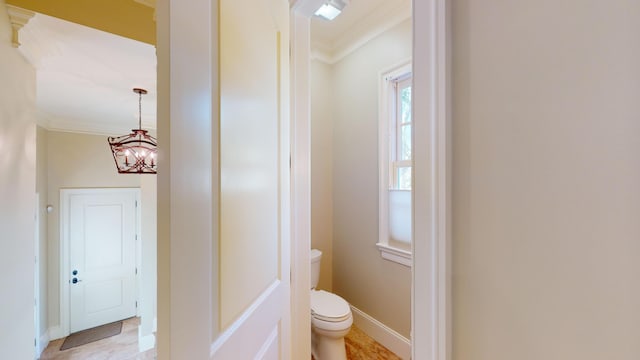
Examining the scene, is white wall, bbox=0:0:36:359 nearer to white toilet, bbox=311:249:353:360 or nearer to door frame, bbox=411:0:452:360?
white toilet, bbox=311:249:353:360

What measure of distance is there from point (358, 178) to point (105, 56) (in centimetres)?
215

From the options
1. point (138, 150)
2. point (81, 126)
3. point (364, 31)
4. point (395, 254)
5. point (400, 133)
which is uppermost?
point (364, 31)

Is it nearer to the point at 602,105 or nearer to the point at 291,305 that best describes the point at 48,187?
the point at 291,305

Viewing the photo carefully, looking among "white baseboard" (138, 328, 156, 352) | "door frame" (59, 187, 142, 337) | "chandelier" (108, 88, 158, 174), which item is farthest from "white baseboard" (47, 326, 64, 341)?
"chandelier" (108, 88, 158, 174)

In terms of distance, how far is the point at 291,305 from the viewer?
49.9 inches

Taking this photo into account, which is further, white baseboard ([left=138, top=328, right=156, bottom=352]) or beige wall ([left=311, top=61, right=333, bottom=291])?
white baseboard ([left=138, top=328, right=156, bottom=352])

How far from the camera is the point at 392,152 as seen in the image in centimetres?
219

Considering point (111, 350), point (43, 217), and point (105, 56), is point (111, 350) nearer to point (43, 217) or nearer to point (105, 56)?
point (43, 217)

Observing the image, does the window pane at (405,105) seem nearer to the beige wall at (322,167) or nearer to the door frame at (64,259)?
the beige wall at (322,167)

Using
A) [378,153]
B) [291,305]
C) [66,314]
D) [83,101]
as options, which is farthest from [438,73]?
[66,314]

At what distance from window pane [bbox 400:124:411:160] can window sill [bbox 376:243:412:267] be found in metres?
0.76

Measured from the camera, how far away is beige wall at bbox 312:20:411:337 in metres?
2.05

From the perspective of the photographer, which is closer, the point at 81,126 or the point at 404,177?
the point at 404,177

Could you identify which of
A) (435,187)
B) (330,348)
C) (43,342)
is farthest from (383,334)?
(43,342)
